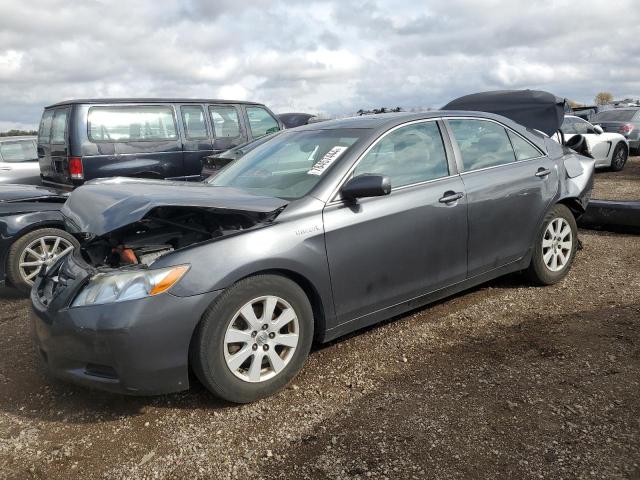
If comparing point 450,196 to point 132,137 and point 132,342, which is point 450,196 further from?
point 132,137

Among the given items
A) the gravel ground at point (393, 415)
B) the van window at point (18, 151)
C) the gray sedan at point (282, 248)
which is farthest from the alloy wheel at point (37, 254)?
the van window at point (18, 151)

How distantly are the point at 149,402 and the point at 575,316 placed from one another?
119 inches

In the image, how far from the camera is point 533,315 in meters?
4.06

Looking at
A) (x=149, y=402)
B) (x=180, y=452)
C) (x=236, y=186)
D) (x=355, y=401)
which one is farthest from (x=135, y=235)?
Answer: (x=355, y=401)

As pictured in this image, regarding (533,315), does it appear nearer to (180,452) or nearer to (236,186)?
(236,186)

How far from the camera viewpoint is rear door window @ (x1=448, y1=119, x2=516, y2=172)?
4012 millimetres

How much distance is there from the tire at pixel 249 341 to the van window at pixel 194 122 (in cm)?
557

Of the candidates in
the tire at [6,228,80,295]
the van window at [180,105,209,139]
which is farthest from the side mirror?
the van window at [180,105,209,139]

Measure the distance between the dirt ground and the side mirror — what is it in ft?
3.50

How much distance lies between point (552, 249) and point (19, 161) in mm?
8286

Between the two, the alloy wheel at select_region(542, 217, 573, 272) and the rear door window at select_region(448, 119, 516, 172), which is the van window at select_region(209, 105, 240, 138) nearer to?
the rear door window at select_region(448, 119, 516, 172)

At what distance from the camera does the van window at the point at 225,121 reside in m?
8.35

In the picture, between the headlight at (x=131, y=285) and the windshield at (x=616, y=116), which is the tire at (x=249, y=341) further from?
the windshield at (x=616, y=116)

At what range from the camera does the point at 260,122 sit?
913 centimetres
